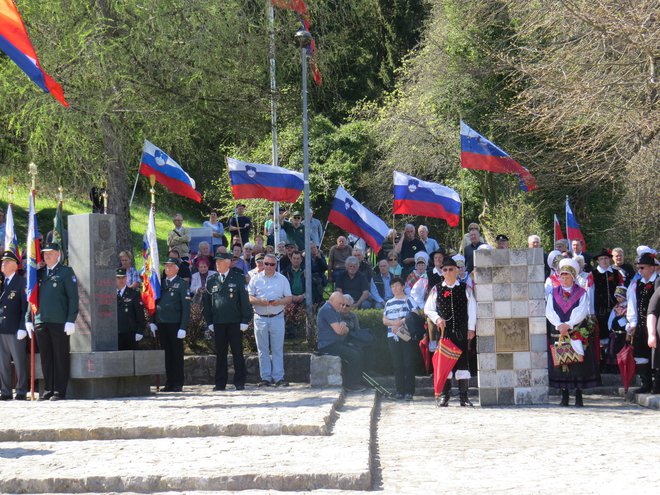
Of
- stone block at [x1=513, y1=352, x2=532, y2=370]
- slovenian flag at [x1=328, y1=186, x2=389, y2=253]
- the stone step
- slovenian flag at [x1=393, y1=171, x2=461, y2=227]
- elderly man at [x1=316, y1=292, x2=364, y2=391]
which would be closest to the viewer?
the stone step

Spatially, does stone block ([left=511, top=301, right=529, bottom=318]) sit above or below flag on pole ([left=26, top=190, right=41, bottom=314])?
below

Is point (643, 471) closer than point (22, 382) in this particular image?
Yes

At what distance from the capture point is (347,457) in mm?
8836

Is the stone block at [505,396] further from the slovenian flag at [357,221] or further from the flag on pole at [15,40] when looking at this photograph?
the flag on pole at [15,40]

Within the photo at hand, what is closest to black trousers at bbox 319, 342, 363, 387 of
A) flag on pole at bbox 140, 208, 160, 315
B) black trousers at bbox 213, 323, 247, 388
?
black trousers at bbox 213, 323, 247, 388

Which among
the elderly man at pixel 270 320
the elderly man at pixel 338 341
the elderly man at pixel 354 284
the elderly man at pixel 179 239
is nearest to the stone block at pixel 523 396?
the elderly man at pixel 338 341

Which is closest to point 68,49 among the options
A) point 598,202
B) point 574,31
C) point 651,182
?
point 574,31

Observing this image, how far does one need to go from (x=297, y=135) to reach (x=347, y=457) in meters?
24.3

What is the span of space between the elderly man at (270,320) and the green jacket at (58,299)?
264cm

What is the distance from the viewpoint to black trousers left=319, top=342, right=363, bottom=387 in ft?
49.7

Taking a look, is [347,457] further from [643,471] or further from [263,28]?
[263,28]

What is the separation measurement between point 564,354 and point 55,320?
261 inches

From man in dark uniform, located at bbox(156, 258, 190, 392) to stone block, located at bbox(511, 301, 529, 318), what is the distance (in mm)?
4684

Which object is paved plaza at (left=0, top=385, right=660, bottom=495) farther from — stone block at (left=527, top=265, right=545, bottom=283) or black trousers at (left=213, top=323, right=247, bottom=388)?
stone block at (left=527, top=265, right=545, bottom=283)
